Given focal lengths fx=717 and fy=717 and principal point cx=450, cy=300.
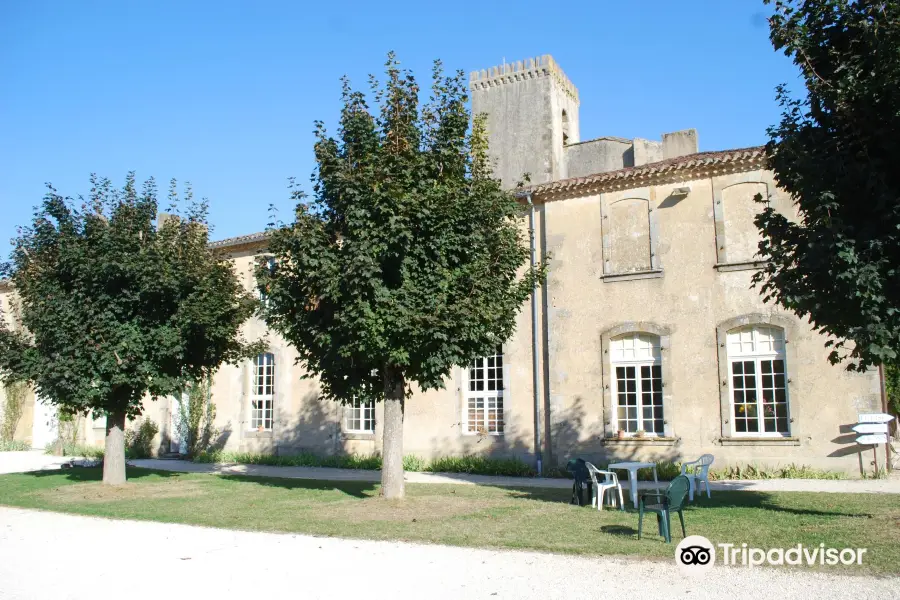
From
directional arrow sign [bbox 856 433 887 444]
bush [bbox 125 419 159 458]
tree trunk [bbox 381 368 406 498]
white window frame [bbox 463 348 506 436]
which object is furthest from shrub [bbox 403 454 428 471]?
bush [bbox 125 419 159 458]

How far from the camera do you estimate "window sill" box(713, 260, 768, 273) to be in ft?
44.7

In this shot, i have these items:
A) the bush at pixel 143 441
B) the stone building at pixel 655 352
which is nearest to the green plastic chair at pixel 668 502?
the stone building at pixel 655 352

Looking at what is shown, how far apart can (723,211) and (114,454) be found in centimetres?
1245

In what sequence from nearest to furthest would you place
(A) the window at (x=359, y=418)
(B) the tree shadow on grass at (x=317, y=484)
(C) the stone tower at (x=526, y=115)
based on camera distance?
(B) the tree shadow on grass at (x=317, y=484) → (A) the window at (x=359, y=418) → (C) the stone tower at (x=526, y=115)

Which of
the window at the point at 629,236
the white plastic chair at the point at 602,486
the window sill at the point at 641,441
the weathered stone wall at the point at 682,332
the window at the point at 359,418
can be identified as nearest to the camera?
the white plastic chair at the point at 602,486

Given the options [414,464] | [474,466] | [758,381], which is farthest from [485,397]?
[758,381]

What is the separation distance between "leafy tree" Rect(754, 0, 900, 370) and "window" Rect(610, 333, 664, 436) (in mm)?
6273

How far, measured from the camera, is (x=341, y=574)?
6.41 metres

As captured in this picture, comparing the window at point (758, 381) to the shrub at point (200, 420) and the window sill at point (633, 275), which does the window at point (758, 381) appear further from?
the shrub at point (200, 420)

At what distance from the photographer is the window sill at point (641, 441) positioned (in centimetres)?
1392

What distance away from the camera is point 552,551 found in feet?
23.2

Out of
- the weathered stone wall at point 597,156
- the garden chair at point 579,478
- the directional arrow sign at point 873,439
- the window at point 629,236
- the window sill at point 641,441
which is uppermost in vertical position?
the weathered stone wall at point 597,156

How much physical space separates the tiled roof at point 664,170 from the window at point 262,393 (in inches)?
344

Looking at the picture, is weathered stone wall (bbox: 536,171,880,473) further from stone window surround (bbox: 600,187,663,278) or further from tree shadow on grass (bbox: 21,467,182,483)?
tree shadow on grass (bbox: 21,467,182,483)
